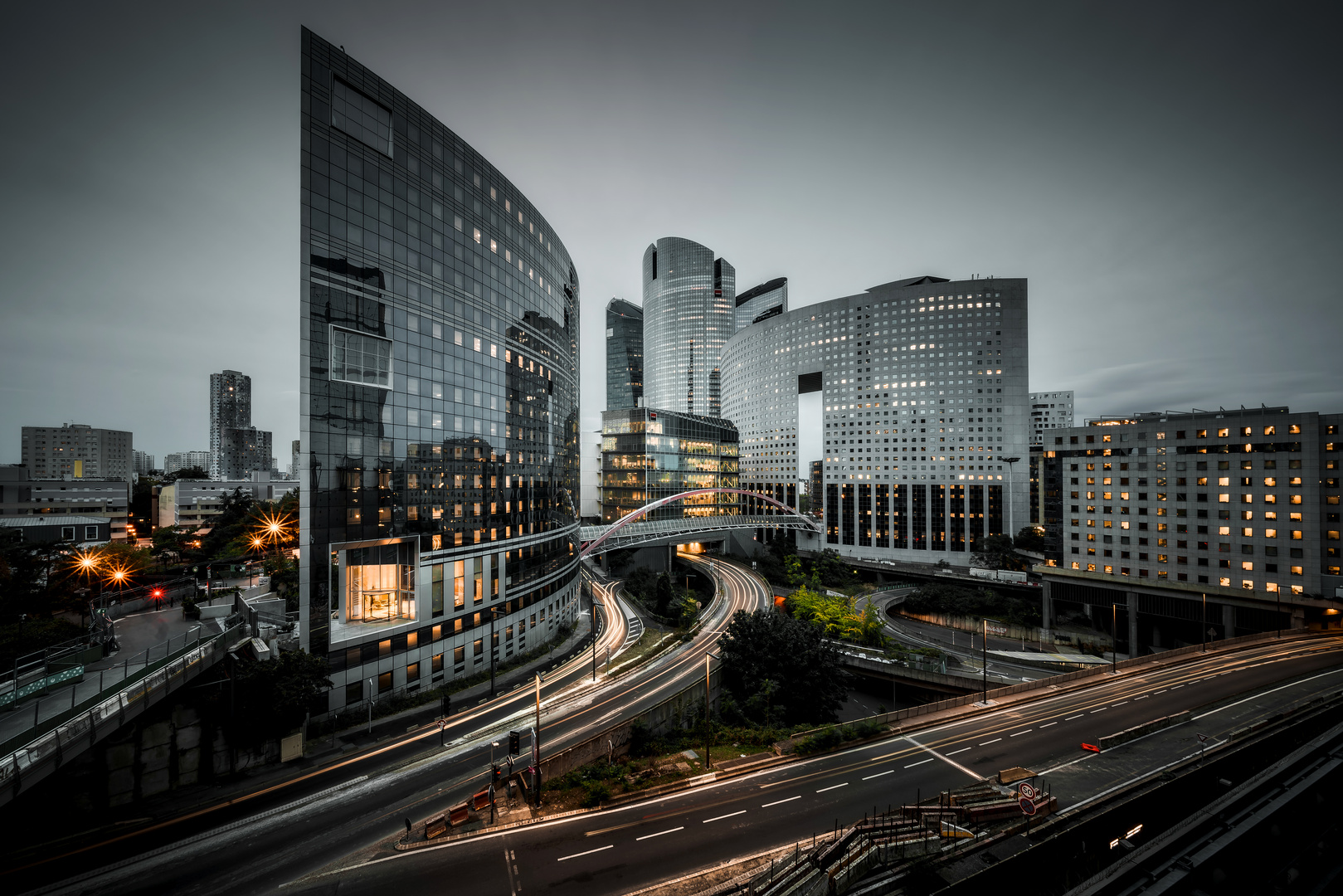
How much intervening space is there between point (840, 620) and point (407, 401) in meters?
46.7

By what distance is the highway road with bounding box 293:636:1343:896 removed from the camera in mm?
17781

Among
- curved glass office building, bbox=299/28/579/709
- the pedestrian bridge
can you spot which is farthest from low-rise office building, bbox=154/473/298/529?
curved glass office building, bbox=299/28/579/709

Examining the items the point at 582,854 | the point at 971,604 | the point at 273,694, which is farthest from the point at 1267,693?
the point at 273,694

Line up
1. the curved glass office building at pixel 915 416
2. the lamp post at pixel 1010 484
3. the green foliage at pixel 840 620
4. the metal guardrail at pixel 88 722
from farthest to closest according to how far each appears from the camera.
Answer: the curved glass office building at pixel 915 416
the lamp post at pixel 1010 484
the green foliage at pixel 840 620
the metal guardrail at pixel 88 722

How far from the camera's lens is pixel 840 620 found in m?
51.9

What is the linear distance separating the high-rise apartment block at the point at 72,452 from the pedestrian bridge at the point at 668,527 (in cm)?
16141

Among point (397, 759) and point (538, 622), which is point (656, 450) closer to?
point (538, 622)

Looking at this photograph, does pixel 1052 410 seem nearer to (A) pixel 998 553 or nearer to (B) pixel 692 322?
(A) pixel 998 553

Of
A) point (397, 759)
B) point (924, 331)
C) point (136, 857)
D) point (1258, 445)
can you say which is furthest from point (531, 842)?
point (924, 331)

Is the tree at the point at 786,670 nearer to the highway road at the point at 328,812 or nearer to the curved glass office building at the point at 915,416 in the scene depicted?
the highway road at the point at 328,812

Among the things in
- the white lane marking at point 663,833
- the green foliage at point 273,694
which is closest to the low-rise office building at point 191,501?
the green foliage at point 273,694

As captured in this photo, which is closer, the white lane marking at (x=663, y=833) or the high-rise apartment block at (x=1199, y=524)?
the white lane marking at (x=663, y=833)

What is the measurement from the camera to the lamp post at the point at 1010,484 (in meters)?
91.9

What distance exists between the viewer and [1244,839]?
219 inches
